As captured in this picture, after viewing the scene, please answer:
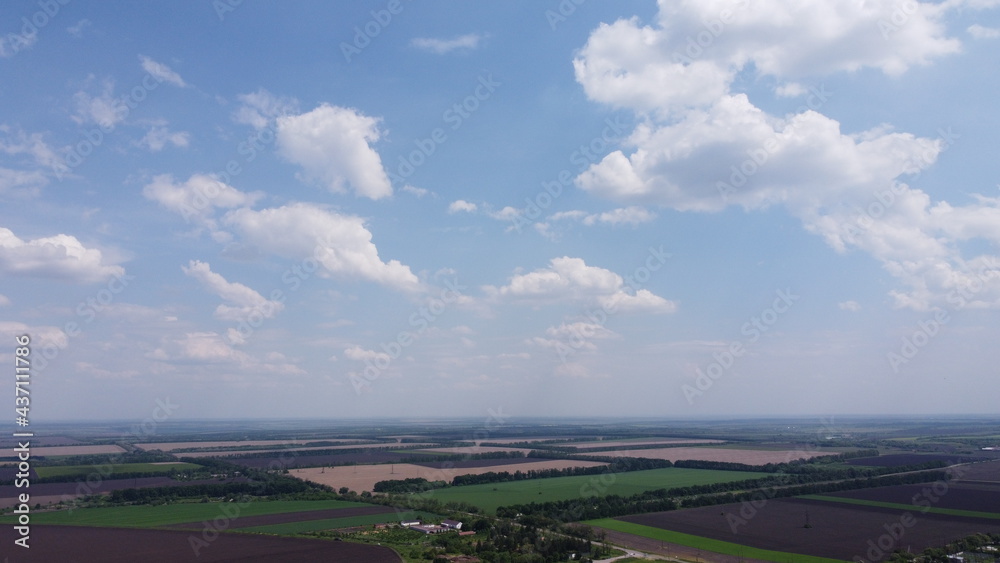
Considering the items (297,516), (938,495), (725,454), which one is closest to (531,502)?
(297,516)

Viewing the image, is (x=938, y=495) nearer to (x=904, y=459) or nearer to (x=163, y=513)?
(x=904, y=459)

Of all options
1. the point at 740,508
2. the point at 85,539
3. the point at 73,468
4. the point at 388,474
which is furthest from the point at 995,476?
the point at 73,468

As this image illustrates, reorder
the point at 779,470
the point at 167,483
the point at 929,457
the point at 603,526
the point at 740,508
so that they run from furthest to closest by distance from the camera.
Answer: the point at 929,457 → the point at 779,470 → the point at 167,483 → the point at 740,508 → the point at 603,526

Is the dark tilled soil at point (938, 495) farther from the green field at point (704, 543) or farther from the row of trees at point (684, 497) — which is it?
the green field at point (704, 543)

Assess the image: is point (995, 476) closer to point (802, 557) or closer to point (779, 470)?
point (779, 470)

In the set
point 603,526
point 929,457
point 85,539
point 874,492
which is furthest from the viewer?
point 929,457

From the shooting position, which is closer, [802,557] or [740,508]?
[802,557]
